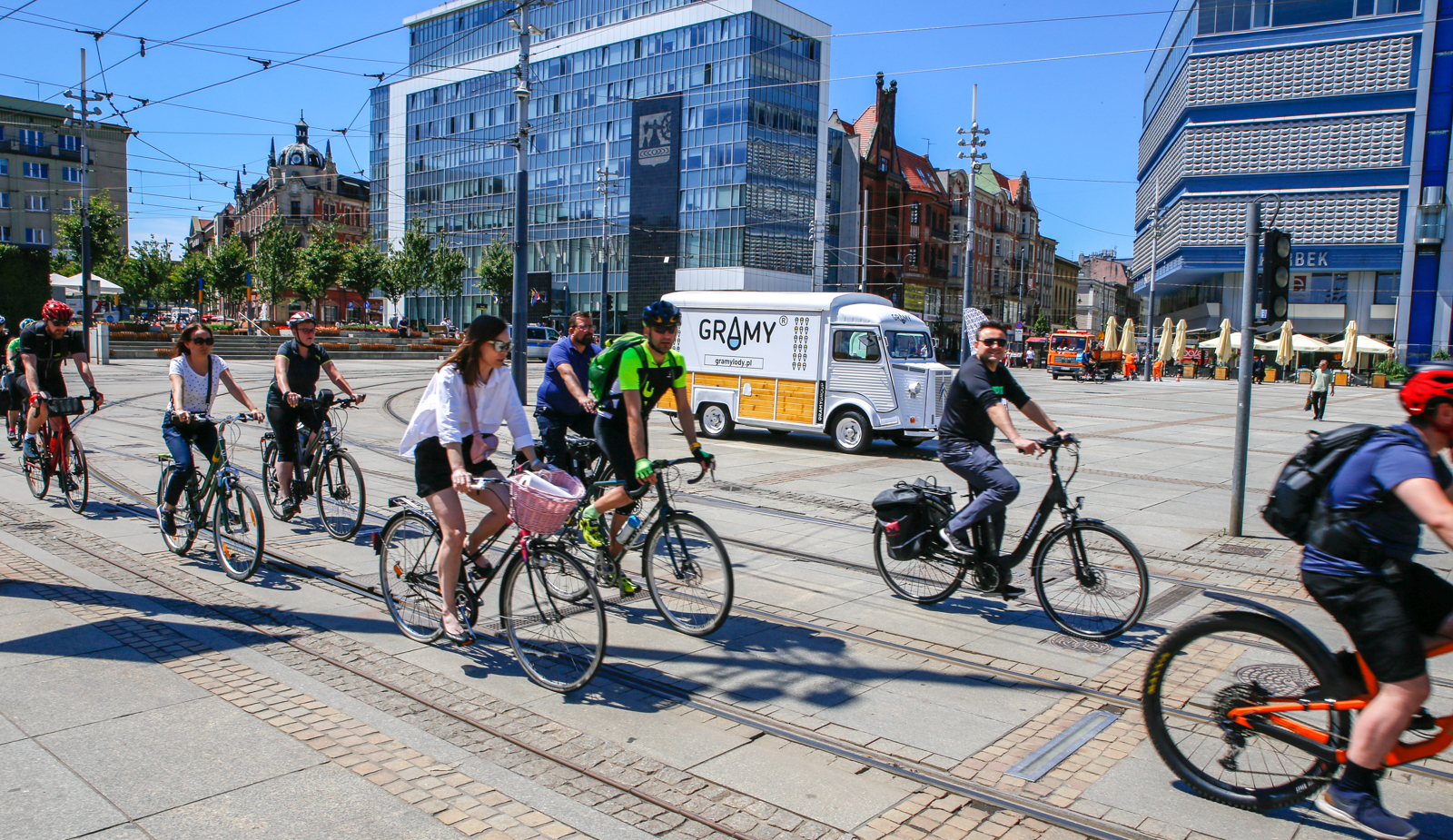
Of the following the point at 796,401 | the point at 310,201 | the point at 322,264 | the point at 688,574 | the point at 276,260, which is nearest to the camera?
the point at 688,574

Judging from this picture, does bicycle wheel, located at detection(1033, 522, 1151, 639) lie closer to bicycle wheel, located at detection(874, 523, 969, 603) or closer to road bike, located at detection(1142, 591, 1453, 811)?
bicycle wheel, located at detection(874, 523, 969, 603)

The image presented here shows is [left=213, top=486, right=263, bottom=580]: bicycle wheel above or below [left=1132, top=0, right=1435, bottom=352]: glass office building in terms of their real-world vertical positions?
below

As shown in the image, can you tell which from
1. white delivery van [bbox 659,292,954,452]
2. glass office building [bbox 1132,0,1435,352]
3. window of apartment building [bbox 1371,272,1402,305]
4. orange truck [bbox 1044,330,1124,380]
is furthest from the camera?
window of apartment building [bbox 1371,272,1402,305]

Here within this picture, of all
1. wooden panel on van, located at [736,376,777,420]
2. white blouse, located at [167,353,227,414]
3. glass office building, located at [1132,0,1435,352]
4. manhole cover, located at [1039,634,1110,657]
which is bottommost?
manhole cover, located at [1039,634,1110,657]

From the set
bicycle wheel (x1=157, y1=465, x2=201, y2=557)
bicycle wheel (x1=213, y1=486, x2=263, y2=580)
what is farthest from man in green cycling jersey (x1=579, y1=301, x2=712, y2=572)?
bicycle wheel (x1=157, y1=465, x2=201, y2=557)

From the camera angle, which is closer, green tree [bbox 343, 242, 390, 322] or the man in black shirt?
the man in black shirt

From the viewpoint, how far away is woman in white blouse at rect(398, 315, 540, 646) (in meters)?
Result: 4.62

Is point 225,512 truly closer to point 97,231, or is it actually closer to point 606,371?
point 606,371

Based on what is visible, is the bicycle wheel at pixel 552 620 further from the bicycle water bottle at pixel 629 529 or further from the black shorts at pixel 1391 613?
the black shorts at pixel 1391 613

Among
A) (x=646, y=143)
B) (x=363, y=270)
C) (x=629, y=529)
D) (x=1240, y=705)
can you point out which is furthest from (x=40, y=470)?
(x=646, y=143)

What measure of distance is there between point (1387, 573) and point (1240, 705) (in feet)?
2.58

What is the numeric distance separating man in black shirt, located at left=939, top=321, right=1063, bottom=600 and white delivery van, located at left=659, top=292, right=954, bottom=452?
8467 millimetres

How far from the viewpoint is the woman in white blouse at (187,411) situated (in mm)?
6703

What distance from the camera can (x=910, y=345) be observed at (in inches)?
581
